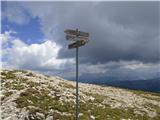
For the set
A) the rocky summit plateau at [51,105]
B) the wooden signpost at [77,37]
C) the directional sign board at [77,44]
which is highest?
the wooden signpost at [77,37]

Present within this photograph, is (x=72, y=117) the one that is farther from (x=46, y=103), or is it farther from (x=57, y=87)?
(x=57, y=87)

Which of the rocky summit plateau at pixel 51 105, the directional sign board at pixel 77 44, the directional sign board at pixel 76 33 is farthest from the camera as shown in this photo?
the rocky summit plateau at pixel 51 105

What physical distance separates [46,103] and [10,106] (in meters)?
4.48

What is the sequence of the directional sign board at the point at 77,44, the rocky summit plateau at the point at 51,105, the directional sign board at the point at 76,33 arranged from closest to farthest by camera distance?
the directional sign board at the point at 77,44
the directional sign board at the point at 76,33
the rocky summit plateau at the point at 51,105

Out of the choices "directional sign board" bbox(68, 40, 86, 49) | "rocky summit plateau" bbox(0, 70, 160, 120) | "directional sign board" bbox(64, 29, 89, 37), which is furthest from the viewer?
"rocky summit plateau" bbox(0, 70, 160, 120)

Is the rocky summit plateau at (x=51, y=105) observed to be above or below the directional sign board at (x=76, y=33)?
below

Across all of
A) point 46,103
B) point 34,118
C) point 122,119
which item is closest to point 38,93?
point 46,103

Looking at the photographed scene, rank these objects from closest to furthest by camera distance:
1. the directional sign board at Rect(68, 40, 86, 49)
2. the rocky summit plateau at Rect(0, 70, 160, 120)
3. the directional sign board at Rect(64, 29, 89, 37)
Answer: the directional sign board at Rect(68, 40, 86, 49), the directional sign board at Rect(64, 29, 89, 37), the rocky summit plateau at Rect(0, 70, 160, 120)

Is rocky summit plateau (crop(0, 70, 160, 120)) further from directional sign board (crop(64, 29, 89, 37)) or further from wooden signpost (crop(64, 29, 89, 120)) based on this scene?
directional sign board (crop(64, 29, 89, 37))

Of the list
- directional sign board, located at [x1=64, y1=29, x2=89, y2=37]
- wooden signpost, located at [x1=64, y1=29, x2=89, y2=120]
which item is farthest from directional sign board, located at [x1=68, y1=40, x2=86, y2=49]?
directional sign board, located at [x1=64, y1=29, x2=89, y2=37]

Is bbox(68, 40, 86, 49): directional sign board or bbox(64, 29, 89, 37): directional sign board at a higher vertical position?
bbox(64, 29, 89, 37): directional sign board

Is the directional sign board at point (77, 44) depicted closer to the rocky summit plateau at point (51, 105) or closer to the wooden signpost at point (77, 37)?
the wooden signpost at point (77, 37)

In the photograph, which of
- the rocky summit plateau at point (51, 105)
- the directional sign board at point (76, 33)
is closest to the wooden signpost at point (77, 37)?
the directional sign board at point (76, 33)

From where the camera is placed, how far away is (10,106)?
3578 centimetres
